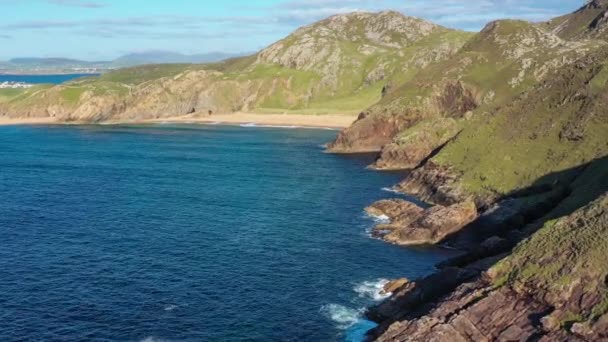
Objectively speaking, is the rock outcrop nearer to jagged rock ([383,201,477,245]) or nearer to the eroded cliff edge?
the eroded cliff edge

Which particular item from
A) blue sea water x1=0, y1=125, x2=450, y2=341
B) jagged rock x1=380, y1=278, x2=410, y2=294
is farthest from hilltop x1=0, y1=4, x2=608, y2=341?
blue sea water x1=0, y1=125, x2=450, y2=341

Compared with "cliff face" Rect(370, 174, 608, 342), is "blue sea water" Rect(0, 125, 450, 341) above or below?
below

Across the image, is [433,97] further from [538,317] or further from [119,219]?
[538,317]

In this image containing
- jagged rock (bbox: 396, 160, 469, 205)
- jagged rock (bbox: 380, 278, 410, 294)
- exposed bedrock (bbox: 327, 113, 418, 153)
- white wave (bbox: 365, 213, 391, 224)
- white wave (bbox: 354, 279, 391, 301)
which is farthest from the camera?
exposed bedrock (bbox: 327, 113, 418, 153)

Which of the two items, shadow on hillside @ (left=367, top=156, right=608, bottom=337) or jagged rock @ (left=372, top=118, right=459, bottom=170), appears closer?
shadow on hillside @ (left=367, top=156, right=608, bottom=337)

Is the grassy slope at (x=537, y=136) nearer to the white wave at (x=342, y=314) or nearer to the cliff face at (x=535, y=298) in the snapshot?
the cliff face at (x=535, y=298)

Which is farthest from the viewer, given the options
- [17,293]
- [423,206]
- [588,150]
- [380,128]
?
[380,128]

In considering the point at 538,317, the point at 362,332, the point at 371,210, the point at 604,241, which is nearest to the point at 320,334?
the point at 362,332
